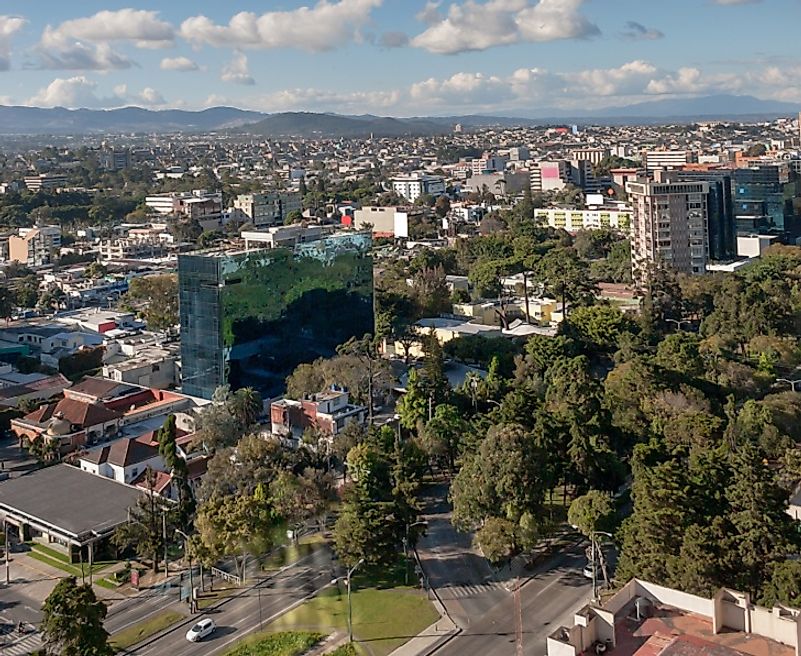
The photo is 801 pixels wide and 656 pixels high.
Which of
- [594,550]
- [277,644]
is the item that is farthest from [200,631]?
[594,550]

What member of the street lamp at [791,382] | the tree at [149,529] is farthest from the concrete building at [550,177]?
the tree at [149,529]

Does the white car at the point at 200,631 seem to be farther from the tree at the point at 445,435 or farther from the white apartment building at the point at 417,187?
the white apartment building at the point at 417,187

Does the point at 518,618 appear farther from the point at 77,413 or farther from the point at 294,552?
the point at 77,413

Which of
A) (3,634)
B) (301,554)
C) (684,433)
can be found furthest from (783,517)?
(3,634)

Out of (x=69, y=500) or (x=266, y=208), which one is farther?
(x=266, y=208)

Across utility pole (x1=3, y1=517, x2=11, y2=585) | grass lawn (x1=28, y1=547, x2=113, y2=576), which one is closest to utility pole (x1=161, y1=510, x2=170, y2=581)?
grass lawn (x1=28, y1=547, x2=113, y2=576)

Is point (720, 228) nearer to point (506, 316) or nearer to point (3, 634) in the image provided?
point (506, 316)
